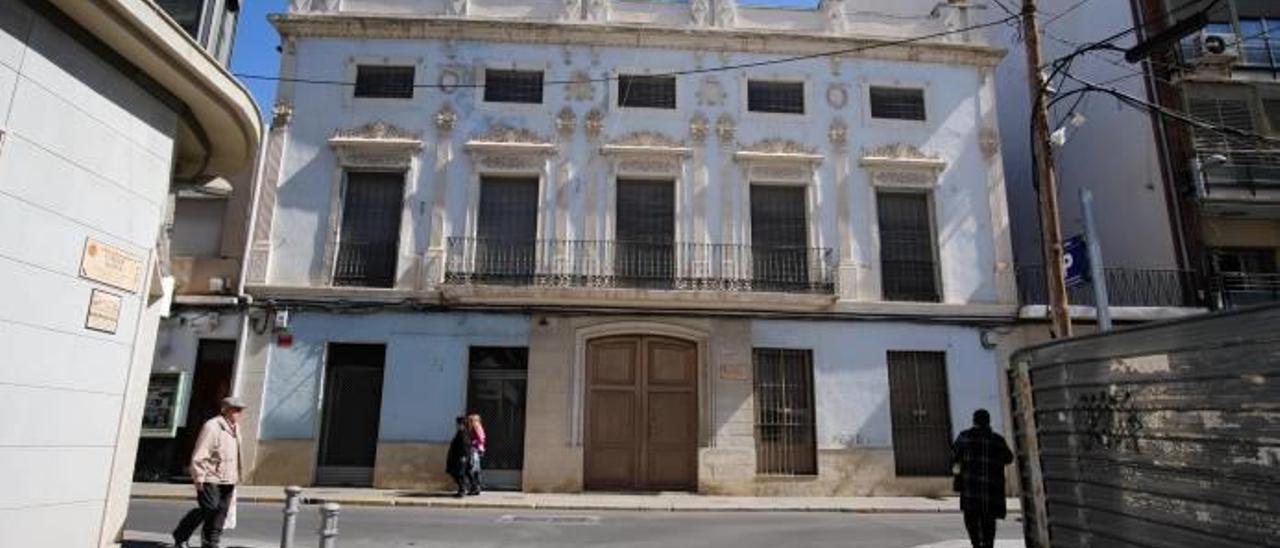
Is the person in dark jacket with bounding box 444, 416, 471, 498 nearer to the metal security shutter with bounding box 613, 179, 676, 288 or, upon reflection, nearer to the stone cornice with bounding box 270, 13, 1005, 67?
the metal security shutter with bounding box 613, 179, 676, 288

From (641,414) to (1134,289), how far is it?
11577mm

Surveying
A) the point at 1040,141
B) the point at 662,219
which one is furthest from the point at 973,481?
the point at 662,219

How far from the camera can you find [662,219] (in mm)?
17359

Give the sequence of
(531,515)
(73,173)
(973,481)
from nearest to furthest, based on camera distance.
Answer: (73,173) → (973,481) → (531,515)

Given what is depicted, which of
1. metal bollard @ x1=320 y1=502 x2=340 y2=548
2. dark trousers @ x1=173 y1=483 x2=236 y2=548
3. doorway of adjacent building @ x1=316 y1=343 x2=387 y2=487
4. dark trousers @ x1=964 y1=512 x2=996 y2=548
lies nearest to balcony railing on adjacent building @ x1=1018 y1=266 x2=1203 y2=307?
dark trousers @ x1=964 y1=512 x2=996 y2=548

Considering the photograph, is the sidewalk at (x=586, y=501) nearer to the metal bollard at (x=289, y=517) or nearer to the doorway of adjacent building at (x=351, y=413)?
the doorway of adjacent building at (x=351, y=413)

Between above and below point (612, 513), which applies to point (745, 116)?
above

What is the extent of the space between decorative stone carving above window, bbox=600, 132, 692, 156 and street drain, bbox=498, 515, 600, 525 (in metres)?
8.02

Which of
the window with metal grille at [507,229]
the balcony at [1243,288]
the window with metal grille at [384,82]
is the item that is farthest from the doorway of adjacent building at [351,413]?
the balcony at [1243,288]

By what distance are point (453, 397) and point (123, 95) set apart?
10572 millimetres

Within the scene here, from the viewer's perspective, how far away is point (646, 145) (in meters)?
17.4

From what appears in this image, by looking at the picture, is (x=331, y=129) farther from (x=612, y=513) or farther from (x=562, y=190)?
(x=612, y=513)

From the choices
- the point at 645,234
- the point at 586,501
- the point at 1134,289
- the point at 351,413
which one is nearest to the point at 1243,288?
the point at 1134,289

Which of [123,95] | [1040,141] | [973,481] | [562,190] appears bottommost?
[973,481]
